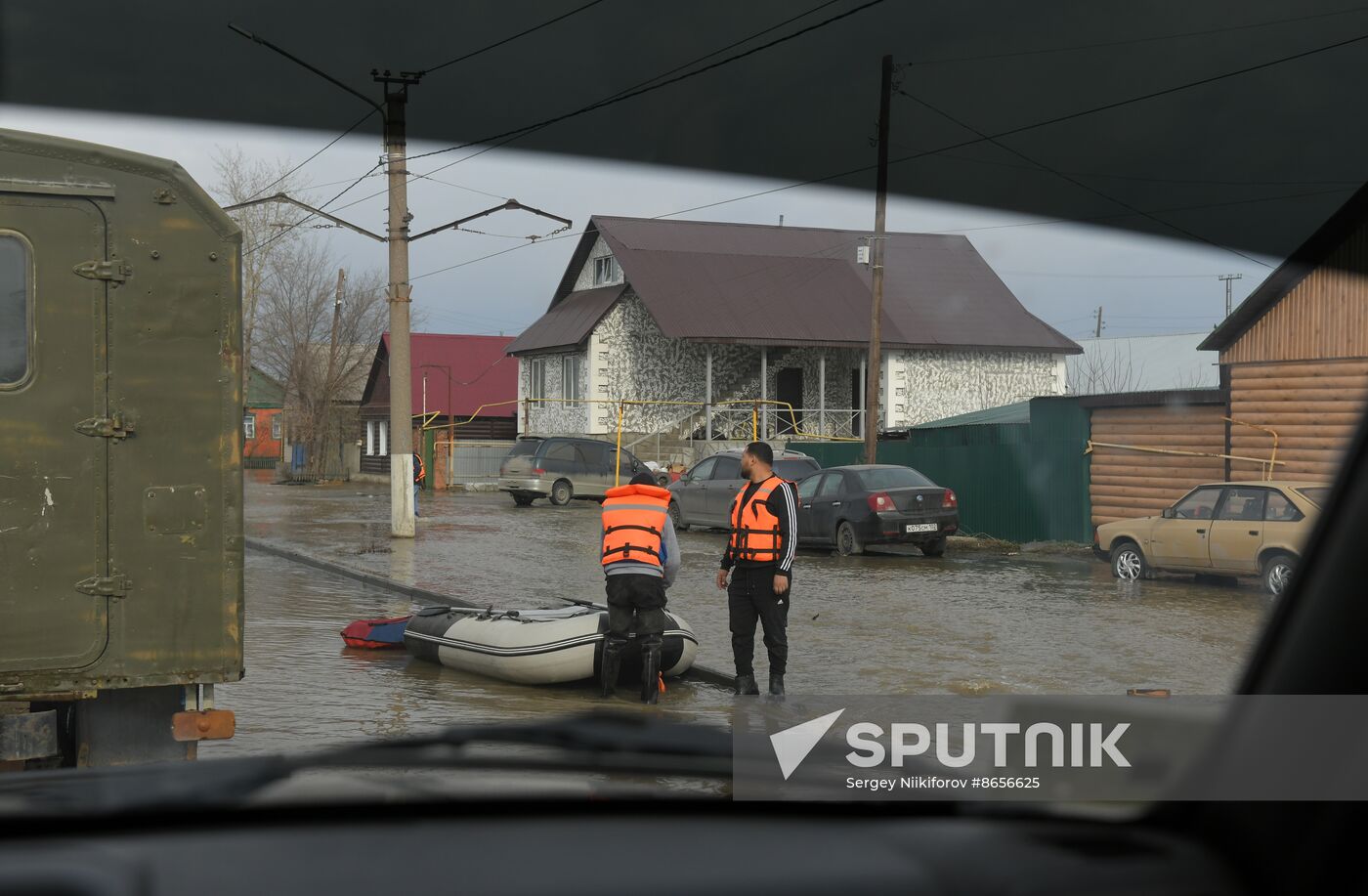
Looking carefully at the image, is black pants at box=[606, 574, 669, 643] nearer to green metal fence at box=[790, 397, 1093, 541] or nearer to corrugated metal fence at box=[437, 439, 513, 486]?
green metal fence at box=[790, 397, 1093, 541]

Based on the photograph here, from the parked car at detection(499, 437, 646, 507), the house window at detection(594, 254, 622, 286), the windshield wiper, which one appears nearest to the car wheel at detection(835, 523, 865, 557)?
the parked car at detection(499, 437, 646, 507)

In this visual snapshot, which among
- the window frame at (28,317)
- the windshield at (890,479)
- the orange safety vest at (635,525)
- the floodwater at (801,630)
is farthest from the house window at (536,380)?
the window frame at (28,317)

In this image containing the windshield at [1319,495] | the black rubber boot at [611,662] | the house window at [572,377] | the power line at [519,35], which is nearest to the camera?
the windshield at [1319,495]

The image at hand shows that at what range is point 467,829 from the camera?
1.75 meters

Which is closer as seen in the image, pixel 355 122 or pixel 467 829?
pixel 467 829

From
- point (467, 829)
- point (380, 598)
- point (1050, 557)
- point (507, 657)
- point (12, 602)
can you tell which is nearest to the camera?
point (467, 829)

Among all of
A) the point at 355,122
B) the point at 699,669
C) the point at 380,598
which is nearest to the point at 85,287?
the point at 355,122

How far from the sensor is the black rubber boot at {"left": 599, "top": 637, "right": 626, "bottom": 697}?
10383 millimetres

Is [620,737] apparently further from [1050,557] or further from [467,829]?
[1050,557]

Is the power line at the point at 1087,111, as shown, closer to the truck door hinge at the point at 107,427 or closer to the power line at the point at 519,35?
the power line at the point at 519,35

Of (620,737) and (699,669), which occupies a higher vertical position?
(620,737)

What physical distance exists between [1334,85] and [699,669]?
9.77m

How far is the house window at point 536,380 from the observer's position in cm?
4875

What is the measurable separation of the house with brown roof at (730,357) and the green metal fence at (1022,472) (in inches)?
82.1
